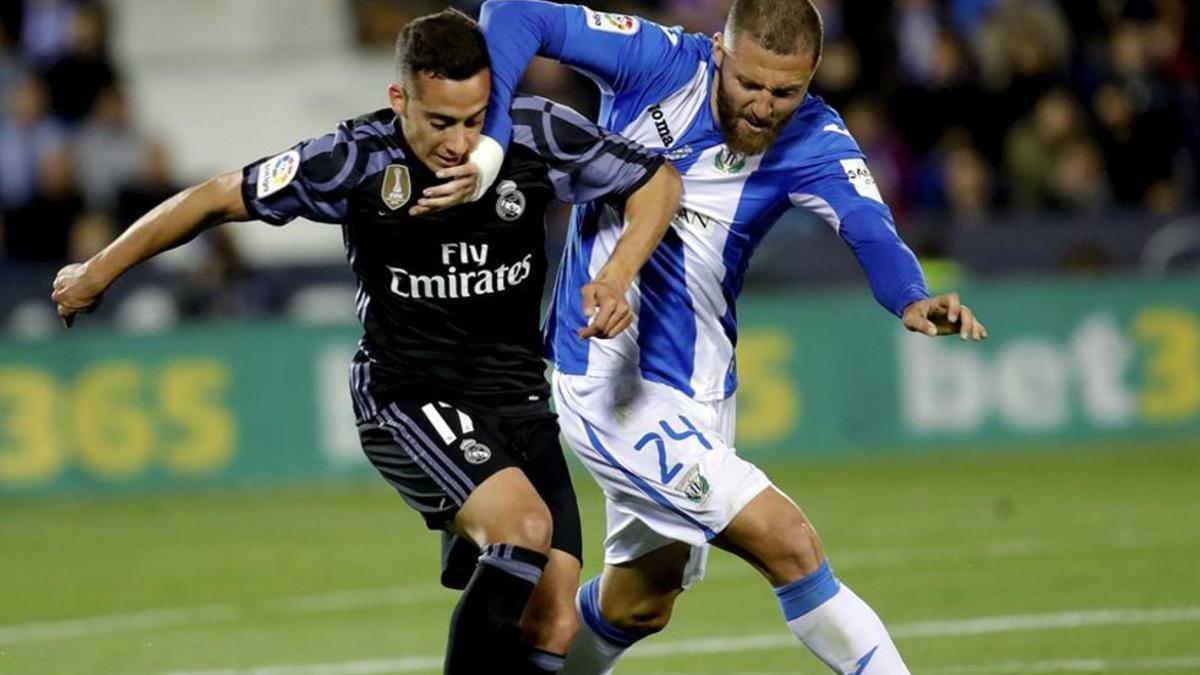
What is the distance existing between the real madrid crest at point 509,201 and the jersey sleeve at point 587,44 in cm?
26

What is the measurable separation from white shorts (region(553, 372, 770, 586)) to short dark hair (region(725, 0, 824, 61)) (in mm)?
1097

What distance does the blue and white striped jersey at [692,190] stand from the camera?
6508mm

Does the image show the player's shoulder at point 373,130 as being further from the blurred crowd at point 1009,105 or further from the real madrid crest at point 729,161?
the blurred crowd at point 1009,105

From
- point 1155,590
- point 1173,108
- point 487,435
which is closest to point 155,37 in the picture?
point 1173,108

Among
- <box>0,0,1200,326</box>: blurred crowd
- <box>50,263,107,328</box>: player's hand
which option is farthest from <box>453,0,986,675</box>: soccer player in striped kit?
<box>0,0,1200,326</box>: blurred crowd

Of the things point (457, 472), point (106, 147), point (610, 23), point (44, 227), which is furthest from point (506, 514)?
point (106, 147)

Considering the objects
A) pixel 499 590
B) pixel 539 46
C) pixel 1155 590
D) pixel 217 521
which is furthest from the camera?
pixel 217 521

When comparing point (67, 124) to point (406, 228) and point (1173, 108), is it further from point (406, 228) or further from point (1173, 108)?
point (406, 228)

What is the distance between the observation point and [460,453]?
621cm

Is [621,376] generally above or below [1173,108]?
above

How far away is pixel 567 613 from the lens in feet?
20.5

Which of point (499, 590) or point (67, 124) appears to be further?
point (67, 124)

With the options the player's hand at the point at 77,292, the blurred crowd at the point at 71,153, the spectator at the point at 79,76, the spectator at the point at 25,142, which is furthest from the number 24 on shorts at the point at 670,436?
the spectator at the point at 79,76

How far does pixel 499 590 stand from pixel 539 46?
5.30 ft
